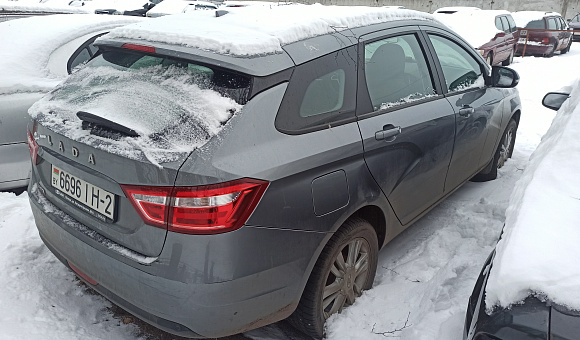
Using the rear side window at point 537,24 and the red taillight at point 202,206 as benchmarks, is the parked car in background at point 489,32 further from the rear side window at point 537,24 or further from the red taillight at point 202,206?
the red taillight at point 202,206

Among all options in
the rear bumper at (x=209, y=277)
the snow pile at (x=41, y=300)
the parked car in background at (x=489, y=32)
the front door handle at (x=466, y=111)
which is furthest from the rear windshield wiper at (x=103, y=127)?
the parked car in background at (x=489, y=32)

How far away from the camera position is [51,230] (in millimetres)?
2295

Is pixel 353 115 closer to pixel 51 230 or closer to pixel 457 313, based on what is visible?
pixel 457 313

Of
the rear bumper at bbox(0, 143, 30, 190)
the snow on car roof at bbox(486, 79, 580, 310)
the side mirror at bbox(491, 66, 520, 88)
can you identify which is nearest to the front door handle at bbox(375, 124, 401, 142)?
the snow on car roof at bbox(486, 79, 580, 310)

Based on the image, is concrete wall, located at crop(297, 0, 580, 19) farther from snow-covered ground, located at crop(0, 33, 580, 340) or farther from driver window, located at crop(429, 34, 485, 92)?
snow-covered ground, located at crop(0, 33, 580, 340)

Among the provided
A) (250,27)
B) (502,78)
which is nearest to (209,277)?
(250,27)

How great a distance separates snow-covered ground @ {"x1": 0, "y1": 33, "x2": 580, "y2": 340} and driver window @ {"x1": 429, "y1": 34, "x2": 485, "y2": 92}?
1.09m

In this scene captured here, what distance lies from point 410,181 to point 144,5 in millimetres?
17834

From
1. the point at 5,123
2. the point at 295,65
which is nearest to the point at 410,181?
the point at 295,65

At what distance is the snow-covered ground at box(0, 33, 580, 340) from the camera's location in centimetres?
238

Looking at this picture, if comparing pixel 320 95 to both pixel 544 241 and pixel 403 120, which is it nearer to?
pixel 403 120

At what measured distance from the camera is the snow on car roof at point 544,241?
1391mm

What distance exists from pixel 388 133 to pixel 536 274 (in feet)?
4.16

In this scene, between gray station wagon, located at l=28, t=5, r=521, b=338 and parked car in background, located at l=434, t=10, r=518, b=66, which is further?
parked car in background, located at l=434, t=10, r=518, b=66
